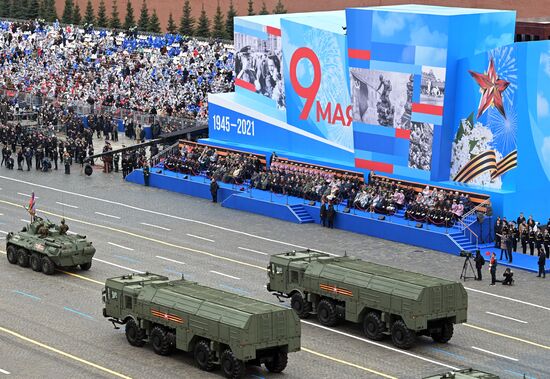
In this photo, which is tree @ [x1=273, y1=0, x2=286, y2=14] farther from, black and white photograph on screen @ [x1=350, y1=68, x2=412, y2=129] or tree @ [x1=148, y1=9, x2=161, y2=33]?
black and white photograph on screen @ [x1=350, y1=68, x2=412, y2=129]

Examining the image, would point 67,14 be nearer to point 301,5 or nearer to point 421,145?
point 301,5

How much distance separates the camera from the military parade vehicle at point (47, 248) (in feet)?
169

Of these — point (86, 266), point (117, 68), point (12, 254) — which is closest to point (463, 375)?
point (86, 266)

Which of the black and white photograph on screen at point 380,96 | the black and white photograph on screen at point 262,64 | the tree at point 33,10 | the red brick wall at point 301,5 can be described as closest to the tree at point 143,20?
the red brick wall at point 301,5

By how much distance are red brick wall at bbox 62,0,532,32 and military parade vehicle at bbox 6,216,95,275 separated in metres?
49.2

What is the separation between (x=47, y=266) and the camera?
5181 centimetres

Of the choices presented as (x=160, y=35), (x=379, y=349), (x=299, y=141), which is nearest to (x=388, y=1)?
(x=160, y=35)

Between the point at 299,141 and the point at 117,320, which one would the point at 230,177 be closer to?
the point at 299,141

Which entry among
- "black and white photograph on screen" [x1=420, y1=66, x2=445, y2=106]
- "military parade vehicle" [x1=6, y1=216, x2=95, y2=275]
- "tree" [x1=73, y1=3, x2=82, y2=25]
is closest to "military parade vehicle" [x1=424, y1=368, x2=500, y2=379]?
"military parade vehicle" [x1=6, y1=216, x2=95, y2=275]

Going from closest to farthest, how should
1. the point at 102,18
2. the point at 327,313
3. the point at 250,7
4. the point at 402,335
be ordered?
the point at 402,335
the point at 327,313
the point at 250,7
the point at 102,18

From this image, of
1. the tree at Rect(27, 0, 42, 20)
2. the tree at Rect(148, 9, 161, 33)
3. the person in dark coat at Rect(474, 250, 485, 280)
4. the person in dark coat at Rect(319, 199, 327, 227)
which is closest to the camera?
the person in dark coat at Rect(474, 250, 485, 280)

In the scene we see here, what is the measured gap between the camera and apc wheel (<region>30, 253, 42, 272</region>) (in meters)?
52.3

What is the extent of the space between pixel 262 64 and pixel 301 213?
12.4 metres

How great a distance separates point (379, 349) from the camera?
42.2 metres
